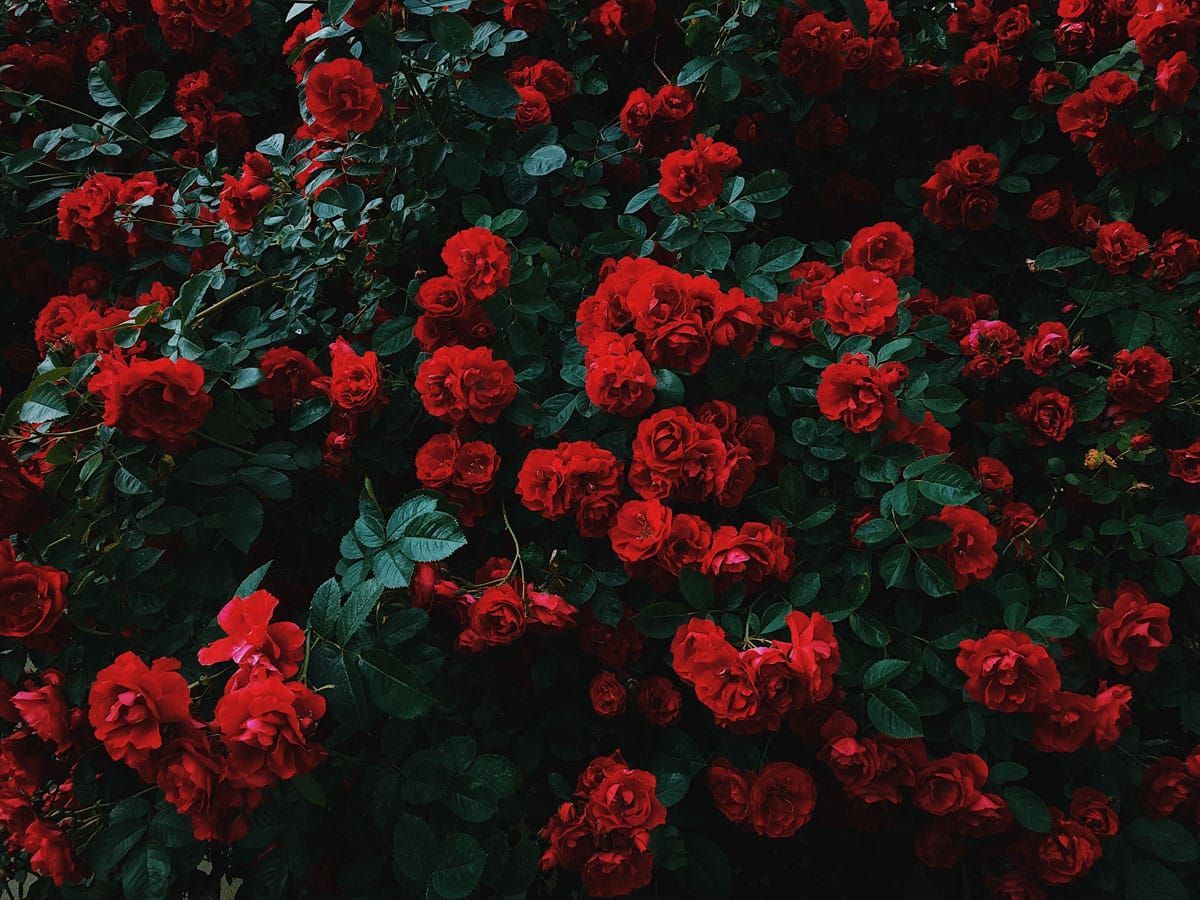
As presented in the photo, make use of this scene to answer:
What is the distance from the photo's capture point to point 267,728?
2.91 feet

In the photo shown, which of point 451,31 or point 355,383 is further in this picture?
point 451,31

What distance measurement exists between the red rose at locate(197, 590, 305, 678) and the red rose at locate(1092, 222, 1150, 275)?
5.62 feet

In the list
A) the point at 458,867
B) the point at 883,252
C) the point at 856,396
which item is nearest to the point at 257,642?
the point at 458,867

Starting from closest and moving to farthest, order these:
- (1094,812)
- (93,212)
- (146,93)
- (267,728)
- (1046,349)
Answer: (267,728)
(1094,812)
(1046,349)
(93,212)
(146,93)

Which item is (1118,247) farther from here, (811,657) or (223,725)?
(223,725)

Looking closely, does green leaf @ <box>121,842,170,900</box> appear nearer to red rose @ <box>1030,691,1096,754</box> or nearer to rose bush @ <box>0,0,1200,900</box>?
rose bush @ <box>0,0,1200,900</box>

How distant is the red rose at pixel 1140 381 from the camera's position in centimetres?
161

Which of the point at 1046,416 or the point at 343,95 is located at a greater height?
the point at 343,95

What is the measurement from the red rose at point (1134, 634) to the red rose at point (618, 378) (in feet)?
2.61

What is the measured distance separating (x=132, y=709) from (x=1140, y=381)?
170 centimetres

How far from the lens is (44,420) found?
3.95ft

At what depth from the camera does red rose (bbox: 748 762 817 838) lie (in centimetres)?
118

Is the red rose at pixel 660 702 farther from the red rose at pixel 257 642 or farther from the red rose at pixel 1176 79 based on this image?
the red rose at pixel 1176 79

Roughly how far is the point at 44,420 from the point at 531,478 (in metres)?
0.67
